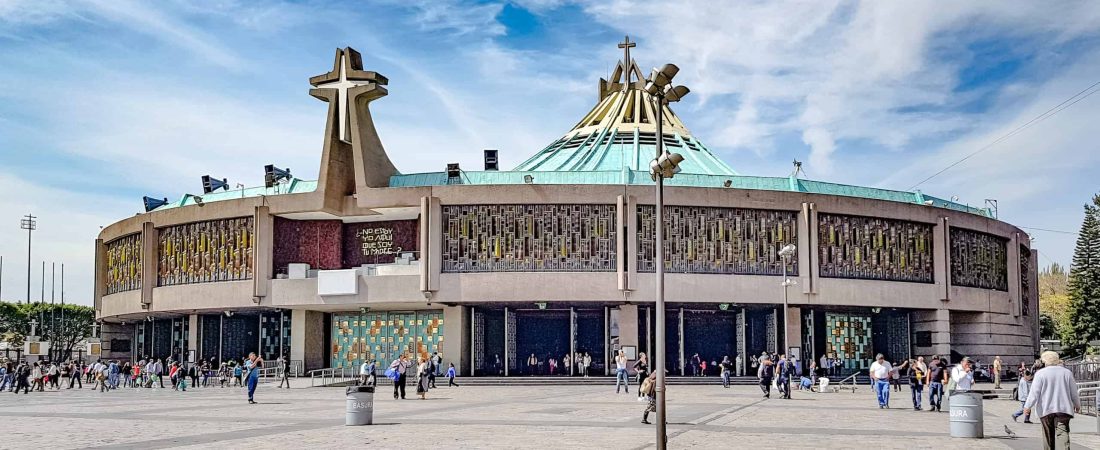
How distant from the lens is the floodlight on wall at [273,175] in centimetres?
5692

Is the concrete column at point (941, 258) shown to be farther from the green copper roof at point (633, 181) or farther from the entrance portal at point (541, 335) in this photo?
the entrance portal at point (541, 335)

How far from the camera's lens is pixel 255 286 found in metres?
52.1

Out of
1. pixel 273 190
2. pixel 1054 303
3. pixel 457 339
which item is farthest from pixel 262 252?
pixel 1054 303

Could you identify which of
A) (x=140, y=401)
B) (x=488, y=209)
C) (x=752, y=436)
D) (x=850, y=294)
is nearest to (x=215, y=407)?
(x=140, y=401)

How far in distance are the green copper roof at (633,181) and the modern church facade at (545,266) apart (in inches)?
3.9

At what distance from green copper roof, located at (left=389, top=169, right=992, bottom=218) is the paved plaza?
17.7m

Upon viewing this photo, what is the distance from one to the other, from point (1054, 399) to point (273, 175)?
49.4 metres

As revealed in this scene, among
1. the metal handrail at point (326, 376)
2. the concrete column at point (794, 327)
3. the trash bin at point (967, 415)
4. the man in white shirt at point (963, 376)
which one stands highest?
the concrete column at point (794, 327)

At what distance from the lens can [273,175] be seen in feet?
191

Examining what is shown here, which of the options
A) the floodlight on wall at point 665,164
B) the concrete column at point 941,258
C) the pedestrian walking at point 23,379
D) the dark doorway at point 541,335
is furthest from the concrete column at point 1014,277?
the pedestrian walking at point 23,379

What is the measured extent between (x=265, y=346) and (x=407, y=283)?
476 inches

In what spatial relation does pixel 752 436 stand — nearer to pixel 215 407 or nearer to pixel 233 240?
pixel 215 407

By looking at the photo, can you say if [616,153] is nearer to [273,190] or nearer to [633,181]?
[633,181]

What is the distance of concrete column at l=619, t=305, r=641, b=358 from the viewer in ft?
165
